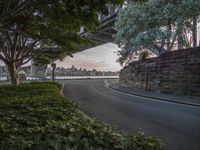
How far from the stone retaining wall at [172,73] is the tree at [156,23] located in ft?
6.88

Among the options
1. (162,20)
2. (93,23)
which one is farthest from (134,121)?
(162,20)

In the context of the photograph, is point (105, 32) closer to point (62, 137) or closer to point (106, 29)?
point (106, 29)

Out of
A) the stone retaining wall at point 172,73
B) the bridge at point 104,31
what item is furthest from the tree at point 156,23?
the stone retaining wall at point 172,73

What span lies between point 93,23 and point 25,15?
105 inches

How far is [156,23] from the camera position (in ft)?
77.5

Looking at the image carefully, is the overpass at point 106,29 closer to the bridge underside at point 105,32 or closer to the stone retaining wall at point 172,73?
the bridge underside at point 105,32

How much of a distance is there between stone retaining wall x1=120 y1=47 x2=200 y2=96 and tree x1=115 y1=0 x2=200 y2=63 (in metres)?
2.10

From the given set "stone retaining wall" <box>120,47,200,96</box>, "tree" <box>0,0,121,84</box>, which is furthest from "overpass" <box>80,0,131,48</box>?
"tree" <box>0,0,121,84</box>

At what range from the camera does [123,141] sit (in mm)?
4172

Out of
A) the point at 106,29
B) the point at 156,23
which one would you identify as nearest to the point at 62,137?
the point at 156,23

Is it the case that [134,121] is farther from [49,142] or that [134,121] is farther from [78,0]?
[49,142]

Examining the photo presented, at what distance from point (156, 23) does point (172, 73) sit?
18.1ft

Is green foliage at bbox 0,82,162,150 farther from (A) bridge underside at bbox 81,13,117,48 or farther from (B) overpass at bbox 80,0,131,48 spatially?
(A) bridge underside at bbox 81,13,117,48

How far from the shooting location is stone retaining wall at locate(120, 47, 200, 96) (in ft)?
59.9
